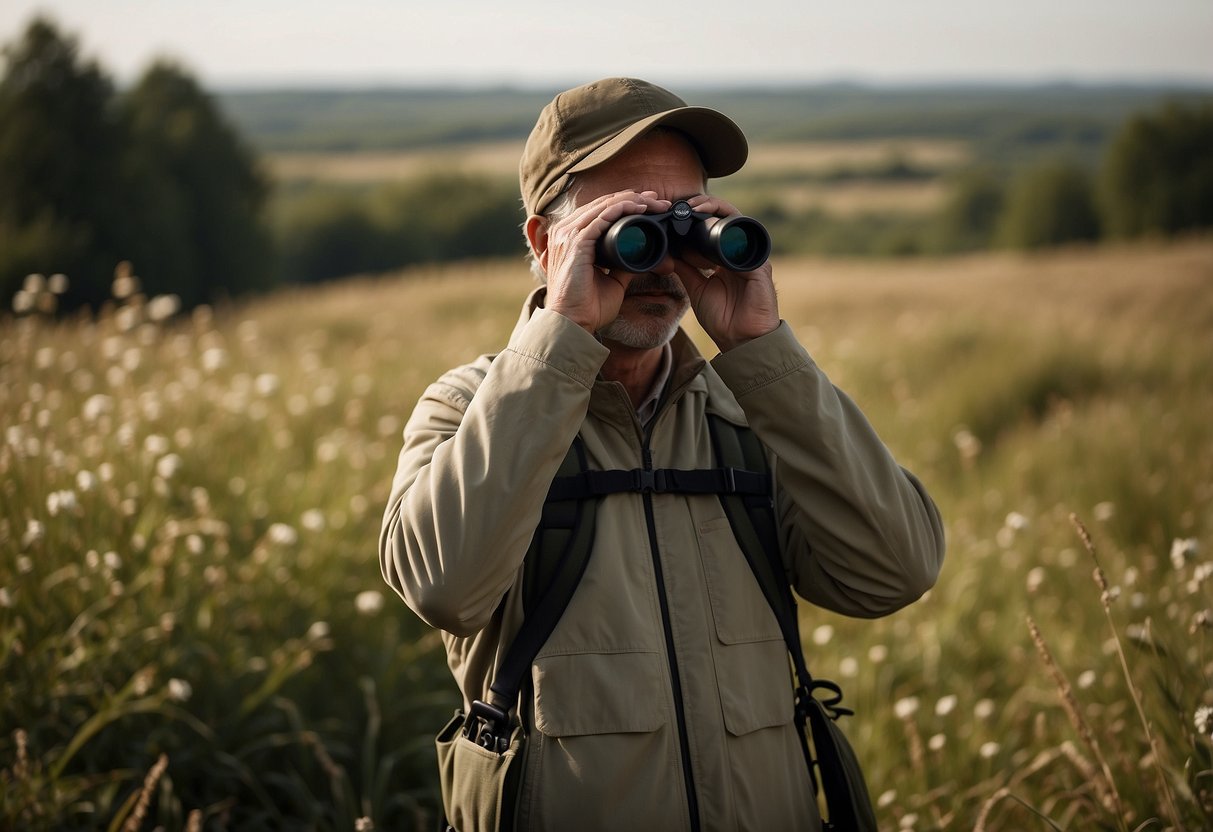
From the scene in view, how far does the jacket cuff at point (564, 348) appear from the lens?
1910 mm

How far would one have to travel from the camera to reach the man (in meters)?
1.87

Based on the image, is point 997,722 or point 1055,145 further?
point 1055,145

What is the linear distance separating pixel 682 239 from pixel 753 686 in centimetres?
94

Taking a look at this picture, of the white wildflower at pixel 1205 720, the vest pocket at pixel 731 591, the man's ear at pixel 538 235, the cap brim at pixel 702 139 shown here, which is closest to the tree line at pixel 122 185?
the man's ear at pixel 538 235

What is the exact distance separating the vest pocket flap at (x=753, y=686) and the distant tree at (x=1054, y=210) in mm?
72687

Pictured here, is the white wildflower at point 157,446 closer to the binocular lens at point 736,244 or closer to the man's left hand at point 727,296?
the man's left hand at point 727,296

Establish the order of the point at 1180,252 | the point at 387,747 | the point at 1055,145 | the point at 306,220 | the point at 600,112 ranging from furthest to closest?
the point at 1055,145
the point at 306,220
the point at 1180,252
the point at 387,747
the point at 600,112

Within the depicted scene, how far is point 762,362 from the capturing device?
2000 millimetres

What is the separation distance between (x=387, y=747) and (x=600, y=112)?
247 cm

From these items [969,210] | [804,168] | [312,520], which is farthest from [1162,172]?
[312,520]

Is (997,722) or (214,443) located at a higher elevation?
(214,443)

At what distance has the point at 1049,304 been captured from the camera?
14.0 m

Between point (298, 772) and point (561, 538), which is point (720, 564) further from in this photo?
point (298, 772)

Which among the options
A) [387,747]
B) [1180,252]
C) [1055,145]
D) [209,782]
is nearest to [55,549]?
[209,782]
